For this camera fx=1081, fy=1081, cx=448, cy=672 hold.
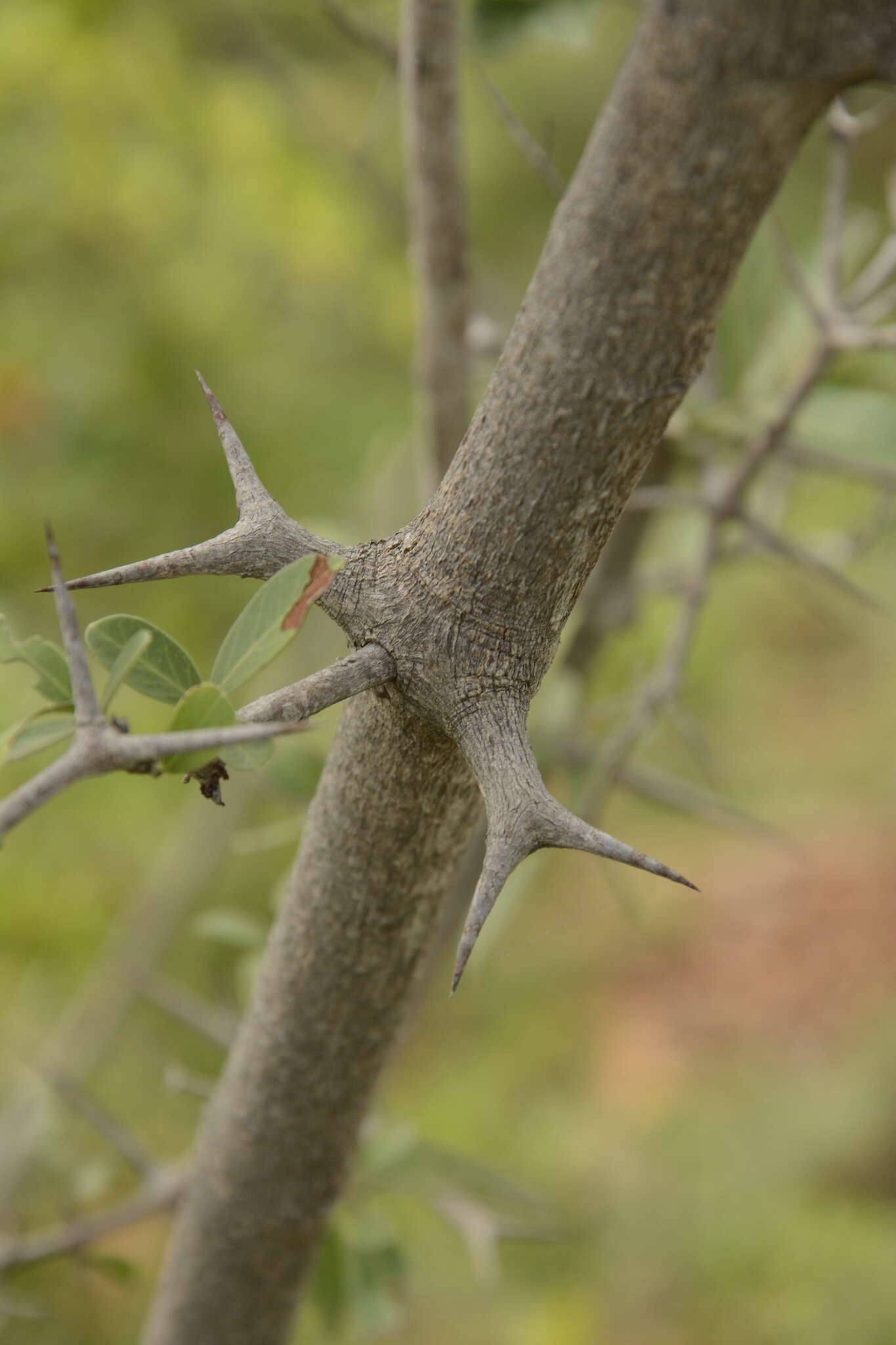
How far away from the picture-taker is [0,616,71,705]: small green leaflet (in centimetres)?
23

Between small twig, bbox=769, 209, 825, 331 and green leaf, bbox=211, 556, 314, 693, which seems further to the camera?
small twig, bbox=769, 209, 825, 331

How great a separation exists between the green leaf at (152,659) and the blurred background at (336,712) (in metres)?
0.31

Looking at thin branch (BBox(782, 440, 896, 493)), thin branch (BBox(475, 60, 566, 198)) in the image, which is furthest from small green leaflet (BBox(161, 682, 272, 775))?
thin branch (BBox(782, 440, 896, 493))

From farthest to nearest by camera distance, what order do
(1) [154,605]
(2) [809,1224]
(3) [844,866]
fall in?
(3) [844,866], (2) [809,1224], (1) [154,605]

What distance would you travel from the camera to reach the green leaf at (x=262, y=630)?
0.23 m

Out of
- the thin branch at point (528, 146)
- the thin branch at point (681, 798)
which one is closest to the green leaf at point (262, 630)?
the thin branch at point (528, 146)

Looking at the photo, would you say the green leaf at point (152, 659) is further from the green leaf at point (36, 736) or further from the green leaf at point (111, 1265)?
the green leaf at point (111, 1265)

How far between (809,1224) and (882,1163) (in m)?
0.32

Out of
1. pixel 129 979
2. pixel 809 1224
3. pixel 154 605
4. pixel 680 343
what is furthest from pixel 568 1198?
pixel 680 343

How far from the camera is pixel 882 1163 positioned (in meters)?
1.61

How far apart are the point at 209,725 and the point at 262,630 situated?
2cm

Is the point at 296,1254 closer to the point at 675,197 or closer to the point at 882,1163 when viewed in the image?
the point at 675,197

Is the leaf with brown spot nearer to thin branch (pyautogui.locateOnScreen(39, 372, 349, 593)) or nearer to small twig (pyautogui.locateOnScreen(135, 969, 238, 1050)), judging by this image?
thin branch (pyautogui.locateOnScreen(39, 372, 349, 593))

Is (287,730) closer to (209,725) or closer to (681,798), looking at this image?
(209,725)
